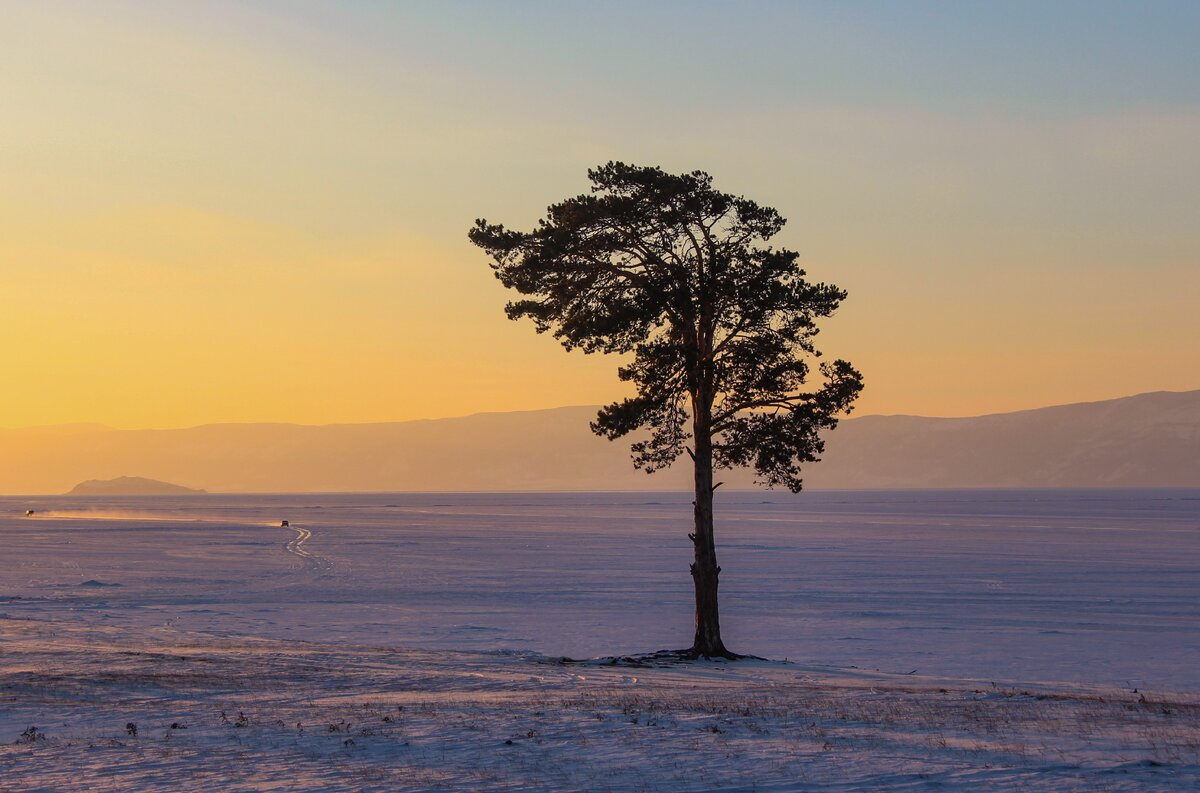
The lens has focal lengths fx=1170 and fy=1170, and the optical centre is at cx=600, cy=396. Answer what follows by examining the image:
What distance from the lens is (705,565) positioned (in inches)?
1166

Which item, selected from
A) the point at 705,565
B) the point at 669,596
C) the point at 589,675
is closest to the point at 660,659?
the point at 705,565

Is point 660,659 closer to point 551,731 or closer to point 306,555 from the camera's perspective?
point 551,731

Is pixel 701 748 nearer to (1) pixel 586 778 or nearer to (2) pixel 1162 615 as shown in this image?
(1) pixel 586 778

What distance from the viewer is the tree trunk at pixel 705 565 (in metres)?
29.3

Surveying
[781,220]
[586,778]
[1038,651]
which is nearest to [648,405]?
[781,220]

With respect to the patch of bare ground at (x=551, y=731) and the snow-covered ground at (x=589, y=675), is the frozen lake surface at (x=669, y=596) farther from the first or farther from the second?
the patch of bare ground at (x=551, y=731)

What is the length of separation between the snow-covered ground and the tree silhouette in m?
5.59

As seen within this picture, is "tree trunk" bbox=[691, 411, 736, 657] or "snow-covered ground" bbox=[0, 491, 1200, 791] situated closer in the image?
"snow-covered ground" bbox=[0, 491, 1200, 791]

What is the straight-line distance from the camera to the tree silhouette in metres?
28.6

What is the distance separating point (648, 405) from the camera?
28734 mm

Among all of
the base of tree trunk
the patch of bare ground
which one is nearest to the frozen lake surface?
the base of tree trunk

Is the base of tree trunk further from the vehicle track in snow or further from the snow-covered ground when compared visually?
the vehicle track in snow

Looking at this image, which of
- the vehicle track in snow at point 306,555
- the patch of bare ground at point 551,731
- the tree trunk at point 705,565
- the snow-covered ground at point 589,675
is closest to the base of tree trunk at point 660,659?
the tree trunk at point 705,565

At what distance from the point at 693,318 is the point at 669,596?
70.6 ft
